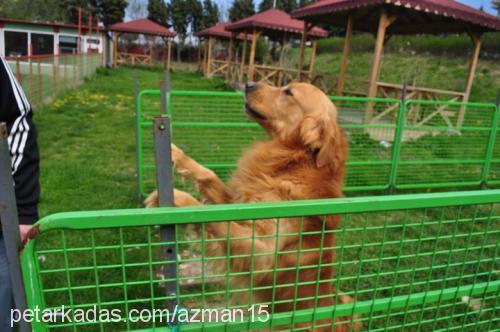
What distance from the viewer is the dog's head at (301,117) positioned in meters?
2.67

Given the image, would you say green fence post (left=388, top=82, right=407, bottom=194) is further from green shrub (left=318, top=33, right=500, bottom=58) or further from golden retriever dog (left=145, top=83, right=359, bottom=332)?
green shrub (left=318, top=33, right=500, bottom=58)

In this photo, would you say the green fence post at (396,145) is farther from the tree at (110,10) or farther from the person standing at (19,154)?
the tree at (110,10)

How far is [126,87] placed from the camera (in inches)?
687

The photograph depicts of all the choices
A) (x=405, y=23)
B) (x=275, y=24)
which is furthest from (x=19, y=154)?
(x=275, y=24)

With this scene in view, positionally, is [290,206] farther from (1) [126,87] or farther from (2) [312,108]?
(1) [126,87]

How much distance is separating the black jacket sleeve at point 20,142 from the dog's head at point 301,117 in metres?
1.66

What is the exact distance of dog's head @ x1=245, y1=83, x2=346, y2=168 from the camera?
267cm

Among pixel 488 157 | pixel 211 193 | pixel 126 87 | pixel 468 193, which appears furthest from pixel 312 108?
pixel 126 87

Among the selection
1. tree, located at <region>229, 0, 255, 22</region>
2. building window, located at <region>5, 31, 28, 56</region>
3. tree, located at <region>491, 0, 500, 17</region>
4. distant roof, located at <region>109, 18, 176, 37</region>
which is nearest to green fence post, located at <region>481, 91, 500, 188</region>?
distant roof, located at <region>109, 18, 176, 37</region>

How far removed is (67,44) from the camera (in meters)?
30.4

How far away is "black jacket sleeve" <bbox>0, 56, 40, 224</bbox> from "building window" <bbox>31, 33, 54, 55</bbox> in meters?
30.8

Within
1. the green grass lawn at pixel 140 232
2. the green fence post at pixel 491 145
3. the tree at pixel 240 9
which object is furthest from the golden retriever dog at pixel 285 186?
the tree at pixel 240 9

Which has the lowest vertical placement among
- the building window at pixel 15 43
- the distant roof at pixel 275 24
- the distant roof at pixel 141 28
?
the building window at pixel 15 43

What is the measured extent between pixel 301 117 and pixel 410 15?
10564 millimetres
